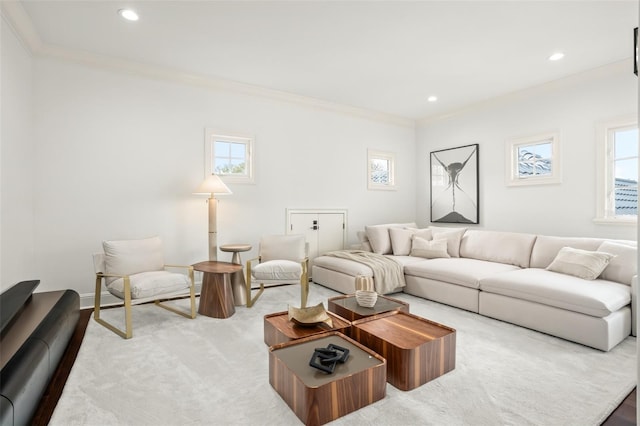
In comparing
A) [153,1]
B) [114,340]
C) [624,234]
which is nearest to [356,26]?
[153,1]

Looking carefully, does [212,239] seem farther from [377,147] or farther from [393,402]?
[377,147]

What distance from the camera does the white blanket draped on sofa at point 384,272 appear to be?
393 centimetres

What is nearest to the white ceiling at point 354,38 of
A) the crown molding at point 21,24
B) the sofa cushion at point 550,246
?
the crown molding at point 21,24

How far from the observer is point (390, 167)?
19.4ft

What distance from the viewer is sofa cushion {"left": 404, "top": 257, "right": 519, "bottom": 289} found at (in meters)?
3.48

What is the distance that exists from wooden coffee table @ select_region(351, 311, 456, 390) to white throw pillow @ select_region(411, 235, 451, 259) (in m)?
2.28

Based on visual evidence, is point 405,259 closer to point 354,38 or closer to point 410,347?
point 410,347

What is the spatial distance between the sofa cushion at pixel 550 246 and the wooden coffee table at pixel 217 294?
3.40m

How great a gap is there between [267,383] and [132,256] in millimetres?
2037

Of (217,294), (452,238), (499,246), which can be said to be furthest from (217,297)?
(499,246)

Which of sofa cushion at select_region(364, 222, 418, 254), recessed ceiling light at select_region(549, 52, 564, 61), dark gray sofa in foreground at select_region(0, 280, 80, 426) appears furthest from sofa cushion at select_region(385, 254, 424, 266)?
dark gray sofa in foreground at select_region(0, 280, 80, 426)

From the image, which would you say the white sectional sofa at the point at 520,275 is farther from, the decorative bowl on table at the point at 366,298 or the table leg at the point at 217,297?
the table leg at the point at 217,297

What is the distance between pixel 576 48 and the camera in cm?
334

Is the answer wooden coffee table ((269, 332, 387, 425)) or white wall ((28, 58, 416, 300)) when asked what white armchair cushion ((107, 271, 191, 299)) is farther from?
wooden coffee table ((269, 332, 387, 425))
